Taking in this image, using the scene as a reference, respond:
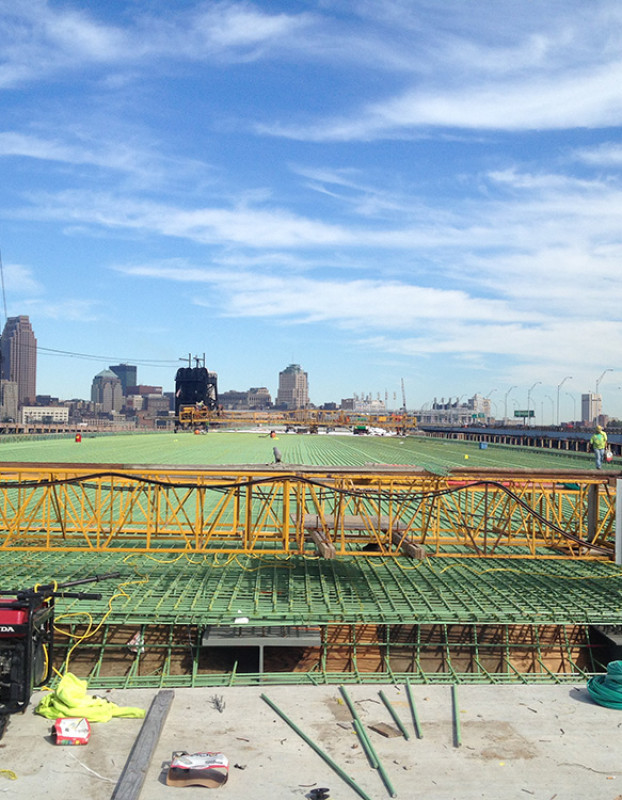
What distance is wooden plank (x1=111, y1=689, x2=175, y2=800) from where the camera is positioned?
6785mm

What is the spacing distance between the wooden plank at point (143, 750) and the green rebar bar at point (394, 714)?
282cm

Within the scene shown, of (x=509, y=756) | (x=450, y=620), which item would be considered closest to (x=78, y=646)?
(x=450, y=620)

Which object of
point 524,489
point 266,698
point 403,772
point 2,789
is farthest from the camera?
point 524,489

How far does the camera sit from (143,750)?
7594mm

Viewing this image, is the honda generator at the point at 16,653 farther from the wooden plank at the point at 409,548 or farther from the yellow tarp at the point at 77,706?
the wooden plank at the point at 409,548

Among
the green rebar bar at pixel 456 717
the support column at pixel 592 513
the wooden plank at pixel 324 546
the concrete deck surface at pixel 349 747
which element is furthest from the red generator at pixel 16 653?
the support column at pixel 592 513

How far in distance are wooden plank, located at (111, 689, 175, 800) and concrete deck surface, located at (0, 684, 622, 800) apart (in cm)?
10

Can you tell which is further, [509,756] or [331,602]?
[331,602]

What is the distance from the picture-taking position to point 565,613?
40.9ft

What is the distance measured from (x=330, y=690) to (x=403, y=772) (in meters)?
2.43

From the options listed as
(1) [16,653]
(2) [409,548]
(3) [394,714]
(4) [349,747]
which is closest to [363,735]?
(4) [349,747]

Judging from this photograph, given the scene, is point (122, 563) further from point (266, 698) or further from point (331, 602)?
point (266, 698)

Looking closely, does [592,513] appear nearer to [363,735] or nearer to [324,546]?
[324,546]

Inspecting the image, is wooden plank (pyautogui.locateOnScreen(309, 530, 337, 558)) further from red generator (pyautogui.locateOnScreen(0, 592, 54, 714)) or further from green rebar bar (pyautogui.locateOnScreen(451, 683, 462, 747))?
red generator (pyautogui.locateOnScreen(0, 592, 54, 714))
